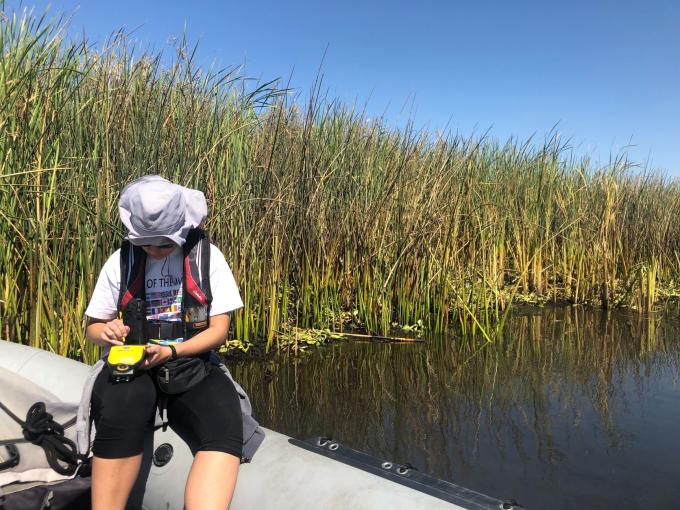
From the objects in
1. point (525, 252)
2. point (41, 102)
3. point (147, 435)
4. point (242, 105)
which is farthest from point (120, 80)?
point (525, 252)

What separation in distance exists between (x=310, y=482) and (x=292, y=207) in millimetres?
2702

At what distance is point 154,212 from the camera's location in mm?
1494

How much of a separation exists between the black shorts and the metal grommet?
11cm

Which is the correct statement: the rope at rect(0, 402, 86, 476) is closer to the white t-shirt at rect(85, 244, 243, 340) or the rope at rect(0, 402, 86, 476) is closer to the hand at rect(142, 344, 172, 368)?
the white t-shirt at rect(85, 244, 243, 340)

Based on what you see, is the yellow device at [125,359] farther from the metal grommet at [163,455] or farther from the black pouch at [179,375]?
the metal grommet at [163,455]

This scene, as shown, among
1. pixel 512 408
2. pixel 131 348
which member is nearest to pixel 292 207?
pixel 512 408

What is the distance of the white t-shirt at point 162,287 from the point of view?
1619mm

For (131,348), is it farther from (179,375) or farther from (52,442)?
(52,442)

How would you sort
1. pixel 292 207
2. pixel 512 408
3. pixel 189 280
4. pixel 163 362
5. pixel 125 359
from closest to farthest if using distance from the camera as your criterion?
pixel 125 359 → pixel 163 362 → pixel 189 280 → pixel 512 408 → pixel 292 207

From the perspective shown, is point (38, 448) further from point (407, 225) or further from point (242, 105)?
point (407, 225)

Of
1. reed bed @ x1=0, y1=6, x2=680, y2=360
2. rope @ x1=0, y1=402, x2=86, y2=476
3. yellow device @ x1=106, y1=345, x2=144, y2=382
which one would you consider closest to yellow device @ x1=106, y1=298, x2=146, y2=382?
yellow device @ x1=106, y1=345, x2=144, y2=382

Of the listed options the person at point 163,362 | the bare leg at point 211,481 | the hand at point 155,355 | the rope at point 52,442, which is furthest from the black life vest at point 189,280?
the rope at point 52,442

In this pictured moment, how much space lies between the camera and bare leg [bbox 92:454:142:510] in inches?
55.6

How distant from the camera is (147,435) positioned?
1638 mm
